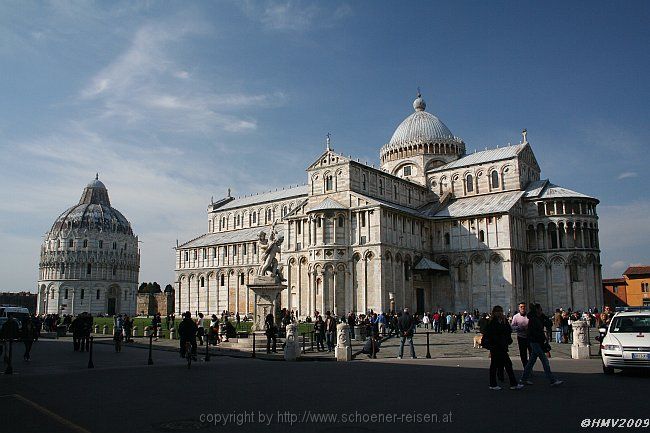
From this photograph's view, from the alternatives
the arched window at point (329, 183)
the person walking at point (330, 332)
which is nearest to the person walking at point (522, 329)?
the person walking at point (330, 332)

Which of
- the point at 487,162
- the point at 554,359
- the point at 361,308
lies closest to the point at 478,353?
the point at 554,359

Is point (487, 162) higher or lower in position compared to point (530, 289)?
higher

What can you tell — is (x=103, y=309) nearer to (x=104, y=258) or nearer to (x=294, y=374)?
(x=104, y=258)

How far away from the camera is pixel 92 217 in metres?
120

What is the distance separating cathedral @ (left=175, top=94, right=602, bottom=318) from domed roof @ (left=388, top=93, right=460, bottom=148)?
4700 mm

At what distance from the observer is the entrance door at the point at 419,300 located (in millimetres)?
55344

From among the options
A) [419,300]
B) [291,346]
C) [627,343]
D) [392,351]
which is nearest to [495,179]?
[419,300]

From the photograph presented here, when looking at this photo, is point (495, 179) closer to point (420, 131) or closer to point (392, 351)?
point (420, 131)

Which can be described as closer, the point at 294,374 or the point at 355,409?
the point at 355,409

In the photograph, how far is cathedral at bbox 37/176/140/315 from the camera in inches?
4476

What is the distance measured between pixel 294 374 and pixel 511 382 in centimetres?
633

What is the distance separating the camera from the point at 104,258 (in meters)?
117

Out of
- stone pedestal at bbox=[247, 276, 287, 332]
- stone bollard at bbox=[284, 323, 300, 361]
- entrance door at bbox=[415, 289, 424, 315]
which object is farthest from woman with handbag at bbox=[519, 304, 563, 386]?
entrance door at bbox=[415, 289, 424, 315]

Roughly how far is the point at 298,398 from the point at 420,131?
59.5 meters
